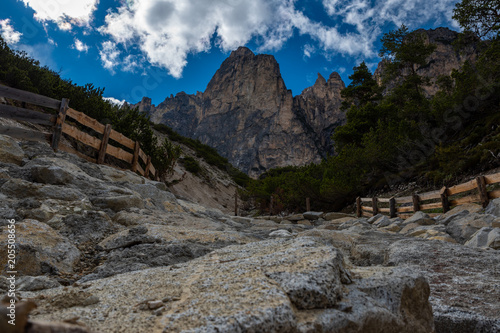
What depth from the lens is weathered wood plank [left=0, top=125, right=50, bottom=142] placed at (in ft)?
18.1

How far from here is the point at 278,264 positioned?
5.30ft

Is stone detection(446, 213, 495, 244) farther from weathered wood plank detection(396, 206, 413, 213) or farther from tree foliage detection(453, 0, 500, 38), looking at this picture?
tree foliage detection(453, 0, 500, 38)

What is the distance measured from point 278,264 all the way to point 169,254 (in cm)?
150

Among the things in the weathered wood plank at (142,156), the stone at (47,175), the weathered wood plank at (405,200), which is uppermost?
the weathered wood plank at (142,156)

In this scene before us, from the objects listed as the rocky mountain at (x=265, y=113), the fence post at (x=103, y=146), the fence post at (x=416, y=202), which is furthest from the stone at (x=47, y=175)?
the rocky mountain at (x=265, y=113)

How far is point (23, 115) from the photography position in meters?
6.04

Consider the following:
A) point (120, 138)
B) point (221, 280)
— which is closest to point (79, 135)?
point (120, 138)

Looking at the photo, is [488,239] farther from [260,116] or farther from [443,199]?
[260,116]

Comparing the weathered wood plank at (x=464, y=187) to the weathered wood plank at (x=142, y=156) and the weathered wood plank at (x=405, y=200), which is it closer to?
the weathered wood plank at (x=405, y=200)

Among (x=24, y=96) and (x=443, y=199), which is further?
(x=443, y=199)

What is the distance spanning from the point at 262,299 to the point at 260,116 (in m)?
72.7

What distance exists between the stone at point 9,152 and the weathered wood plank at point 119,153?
3.10 meters

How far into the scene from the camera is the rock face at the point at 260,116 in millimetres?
67438

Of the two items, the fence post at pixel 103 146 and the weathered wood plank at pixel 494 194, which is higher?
the fence post at pixel 103 146
